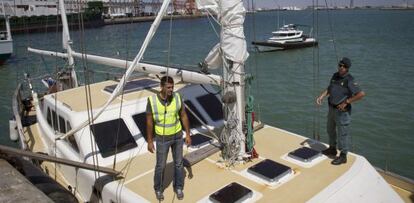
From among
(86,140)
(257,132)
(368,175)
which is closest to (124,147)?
(86,140)

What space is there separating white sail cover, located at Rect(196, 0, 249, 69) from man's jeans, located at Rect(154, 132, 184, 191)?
1.62 metres

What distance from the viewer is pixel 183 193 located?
17.9 feet

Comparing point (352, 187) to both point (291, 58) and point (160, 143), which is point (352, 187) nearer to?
point (160, 143)

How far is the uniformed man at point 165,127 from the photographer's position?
521 cm

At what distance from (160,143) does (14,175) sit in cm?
230

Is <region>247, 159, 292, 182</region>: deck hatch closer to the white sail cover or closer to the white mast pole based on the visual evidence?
the white mast pole

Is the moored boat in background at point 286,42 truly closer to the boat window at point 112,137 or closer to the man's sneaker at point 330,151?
the man's sneaker at point 330,151

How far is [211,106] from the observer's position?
8.12 metres

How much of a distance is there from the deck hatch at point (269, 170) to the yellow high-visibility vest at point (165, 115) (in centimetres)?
153

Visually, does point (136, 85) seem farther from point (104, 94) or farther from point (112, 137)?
point (112, 137)

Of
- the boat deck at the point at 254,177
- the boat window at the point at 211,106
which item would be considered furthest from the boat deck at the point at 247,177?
the boat window at the point at 211,106

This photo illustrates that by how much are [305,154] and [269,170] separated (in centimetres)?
97

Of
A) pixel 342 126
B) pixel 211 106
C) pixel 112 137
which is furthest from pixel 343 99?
pixel 112 137

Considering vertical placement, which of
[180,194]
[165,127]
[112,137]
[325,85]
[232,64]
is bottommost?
[325,85]
